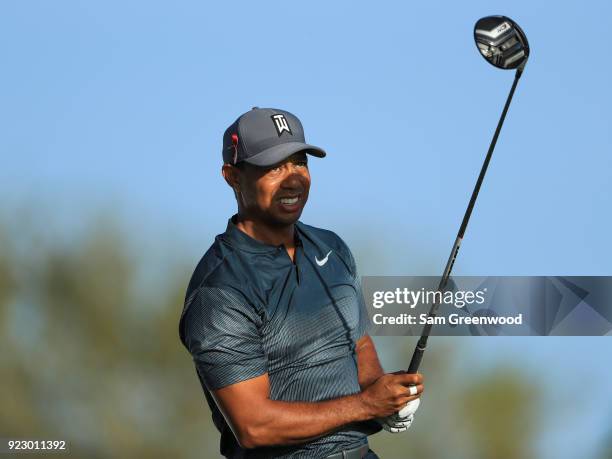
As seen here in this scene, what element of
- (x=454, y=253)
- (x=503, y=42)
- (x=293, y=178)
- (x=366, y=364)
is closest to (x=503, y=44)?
(x=503, y=42)

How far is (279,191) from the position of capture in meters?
3.81

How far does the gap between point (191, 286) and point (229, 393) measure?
414 mm

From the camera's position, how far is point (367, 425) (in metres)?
3.85

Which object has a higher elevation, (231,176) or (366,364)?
(231,176)

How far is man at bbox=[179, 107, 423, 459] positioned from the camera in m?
3.63

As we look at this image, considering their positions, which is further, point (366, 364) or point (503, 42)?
point (366, 364)

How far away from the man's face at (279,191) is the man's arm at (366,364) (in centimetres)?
55

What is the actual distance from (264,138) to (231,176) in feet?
0.72

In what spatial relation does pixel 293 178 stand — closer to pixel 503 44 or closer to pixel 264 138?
pixel 264 138

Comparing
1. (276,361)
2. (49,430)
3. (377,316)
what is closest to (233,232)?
(276,361)

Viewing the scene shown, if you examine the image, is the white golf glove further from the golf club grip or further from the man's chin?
the man's chin

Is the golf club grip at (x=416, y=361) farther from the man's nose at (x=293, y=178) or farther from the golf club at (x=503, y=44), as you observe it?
the man's nose at (x=293, y=178)

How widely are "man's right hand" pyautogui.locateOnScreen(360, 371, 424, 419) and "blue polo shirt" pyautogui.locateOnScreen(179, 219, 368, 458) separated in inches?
6.2

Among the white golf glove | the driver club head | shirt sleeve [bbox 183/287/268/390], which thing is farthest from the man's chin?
the driver club head
